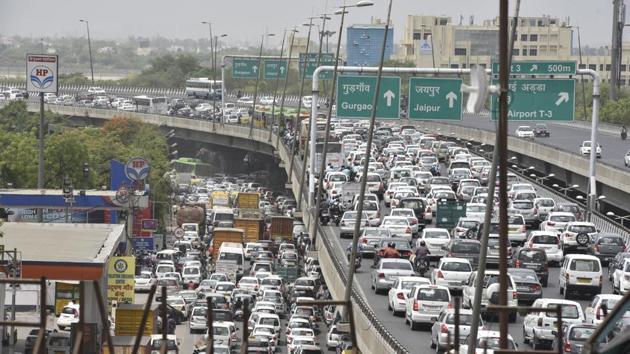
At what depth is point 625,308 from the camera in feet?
27.9

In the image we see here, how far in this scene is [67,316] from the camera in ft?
141

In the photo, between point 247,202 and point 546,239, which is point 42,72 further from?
point 546,239

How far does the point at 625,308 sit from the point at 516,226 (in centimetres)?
4416

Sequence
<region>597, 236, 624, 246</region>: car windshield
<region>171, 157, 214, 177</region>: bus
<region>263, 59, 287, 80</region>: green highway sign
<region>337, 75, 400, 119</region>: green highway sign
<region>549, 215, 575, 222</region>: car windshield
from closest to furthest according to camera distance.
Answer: <region>597, 236, 624, 246</region>: car windshield, <region>549, 215, 575, 222</region>: car windshield, <region>337, 75, 400, 119</region>: green highway sign, <region>263, 59, 287, 80</region>: green highway sign, <region>171, 157, 214, 177</region>: bus

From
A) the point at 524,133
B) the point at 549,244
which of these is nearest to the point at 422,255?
the point at 549,244

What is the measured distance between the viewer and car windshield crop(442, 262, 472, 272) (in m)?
41.2

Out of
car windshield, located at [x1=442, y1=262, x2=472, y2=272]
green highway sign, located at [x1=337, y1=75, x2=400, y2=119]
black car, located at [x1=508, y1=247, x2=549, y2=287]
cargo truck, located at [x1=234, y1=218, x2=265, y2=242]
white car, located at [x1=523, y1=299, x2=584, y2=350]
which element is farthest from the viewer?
cargo truck, located at [x1=234, y1=218, x2=265, y2=242]

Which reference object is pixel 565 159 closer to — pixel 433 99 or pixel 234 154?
pixel 433 99

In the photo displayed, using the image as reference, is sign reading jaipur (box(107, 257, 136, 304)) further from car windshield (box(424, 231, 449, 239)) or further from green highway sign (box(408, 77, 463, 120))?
green highway sign (box(408, 77, 463, 120))

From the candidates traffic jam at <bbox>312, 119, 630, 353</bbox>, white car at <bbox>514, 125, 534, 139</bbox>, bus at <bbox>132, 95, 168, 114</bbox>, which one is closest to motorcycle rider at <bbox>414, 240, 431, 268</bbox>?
traffic jam at <bbox>312, 119, 630, 353</bbox>

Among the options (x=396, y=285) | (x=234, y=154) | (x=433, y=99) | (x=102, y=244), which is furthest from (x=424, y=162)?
(x=234, y=154)

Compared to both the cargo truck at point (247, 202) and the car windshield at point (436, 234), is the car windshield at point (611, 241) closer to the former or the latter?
the car windshield at point (436, 234)

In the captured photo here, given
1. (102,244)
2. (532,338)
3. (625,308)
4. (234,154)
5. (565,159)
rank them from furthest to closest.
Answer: (234,154) < (565,159) < (102,244) < (532,338) < (625,308)

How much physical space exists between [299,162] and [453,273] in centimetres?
5224
